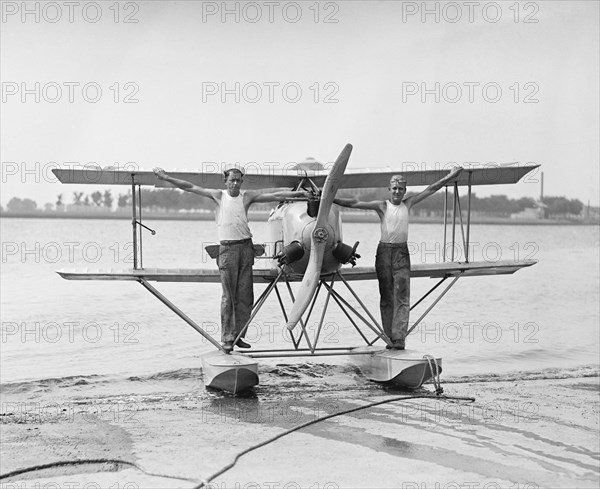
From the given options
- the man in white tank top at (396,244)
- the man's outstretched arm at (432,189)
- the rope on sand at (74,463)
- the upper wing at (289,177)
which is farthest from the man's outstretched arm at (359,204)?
the rope on sand at (74,463)

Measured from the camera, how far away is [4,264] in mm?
32625

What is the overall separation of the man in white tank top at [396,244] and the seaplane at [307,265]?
13.8 inches

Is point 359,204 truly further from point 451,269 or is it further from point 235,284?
point 451,269

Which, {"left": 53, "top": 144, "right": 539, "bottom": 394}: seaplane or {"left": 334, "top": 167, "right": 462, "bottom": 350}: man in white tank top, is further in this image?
{"left": 334, "top": 167, "right": 462, "bottom": 350}: man in white tank top

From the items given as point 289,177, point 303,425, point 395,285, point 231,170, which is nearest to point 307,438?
point 303,425

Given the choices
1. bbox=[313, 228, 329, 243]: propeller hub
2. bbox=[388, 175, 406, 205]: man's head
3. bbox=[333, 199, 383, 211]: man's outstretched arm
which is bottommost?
bbox=[313, 228, 329, 243]: propeller hub

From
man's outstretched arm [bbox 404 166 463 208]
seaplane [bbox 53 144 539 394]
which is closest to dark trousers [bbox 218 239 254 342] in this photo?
seaplane [bbox 53 144 539 394]

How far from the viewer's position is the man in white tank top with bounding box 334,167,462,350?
31.0 feet

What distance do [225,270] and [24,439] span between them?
305 centimetres

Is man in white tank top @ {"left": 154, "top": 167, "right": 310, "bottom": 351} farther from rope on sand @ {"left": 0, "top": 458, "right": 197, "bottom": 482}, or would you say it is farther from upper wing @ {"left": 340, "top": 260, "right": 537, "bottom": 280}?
rope on sand @ {"left": 0, "top": 458, "right": 197, "bottom": 482}

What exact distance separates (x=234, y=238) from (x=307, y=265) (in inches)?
37.3

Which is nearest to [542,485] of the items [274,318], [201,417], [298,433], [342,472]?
Result: [342,472]

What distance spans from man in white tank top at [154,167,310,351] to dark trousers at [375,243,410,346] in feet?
4.34

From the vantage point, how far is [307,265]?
916cm
